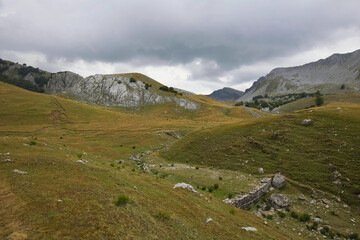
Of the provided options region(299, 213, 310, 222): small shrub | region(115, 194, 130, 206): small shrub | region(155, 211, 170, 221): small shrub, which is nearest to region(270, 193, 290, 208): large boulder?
region(299, 213, 310, 222): small shrub

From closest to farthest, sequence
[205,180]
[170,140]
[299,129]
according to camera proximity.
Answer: [205,180], [299,129], [170,140]

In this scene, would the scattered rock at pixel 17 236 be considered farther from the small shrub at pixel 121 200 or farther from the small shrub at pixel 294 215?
the small shrub at pixel 294 215

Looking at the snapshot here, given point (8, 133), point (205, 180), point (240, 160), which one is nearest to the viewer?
point (205, 180)

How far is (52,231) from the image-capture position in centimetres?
684

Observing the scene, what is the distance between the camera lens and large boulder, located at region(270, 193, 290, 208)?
23297 mm

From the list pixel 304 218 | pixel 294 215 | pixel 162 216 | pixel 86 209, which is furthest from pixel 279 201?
pixel 86 209

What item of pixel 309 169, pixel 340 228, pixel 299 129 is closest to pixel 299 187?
pixel 309 169

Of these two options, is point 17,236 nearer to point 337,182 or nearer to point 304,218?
point 304,218

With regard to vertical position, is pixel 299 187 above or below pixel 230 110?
below

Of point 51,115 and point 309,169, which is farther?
point 51,115

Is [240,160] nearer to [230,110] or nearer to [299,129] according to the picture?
[299,129]

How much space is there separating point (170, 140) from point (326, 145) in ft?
145

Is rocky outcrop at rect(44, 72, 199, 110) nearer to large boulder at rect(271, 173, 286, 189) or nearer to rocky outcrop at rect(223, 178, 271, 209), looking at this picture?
large boulder at rect(271, 173, 286, 189)

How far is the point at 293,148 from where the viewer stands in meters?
34.6
